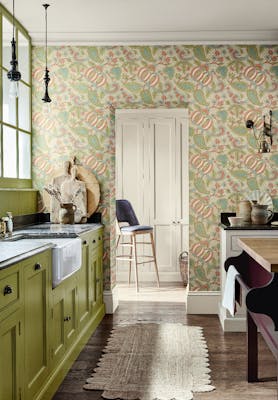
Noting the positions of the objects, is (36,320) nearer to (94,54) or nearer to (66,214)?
(66,214)

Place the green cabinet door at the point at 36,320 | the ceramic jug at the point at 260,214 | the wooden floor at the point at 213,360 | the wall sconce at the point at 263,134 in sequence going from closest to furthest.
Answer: the green cabinet door at the point at 36,320, the wooden floor at the point at 213,360, the ceramic jug at the point at 260,214, the wall sconce at the point at 263,134

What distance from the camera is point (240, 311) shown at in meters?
5.04

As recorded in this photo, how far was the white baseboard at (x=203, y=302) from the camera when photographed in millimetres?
5652

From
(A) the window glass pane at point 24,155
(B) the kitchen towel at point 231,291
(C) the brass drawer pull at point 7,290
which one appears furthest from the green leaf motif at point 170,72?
(C) the brass drawer pull at point 7,290

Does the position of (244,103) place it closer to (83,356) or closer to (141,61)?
(141,61)

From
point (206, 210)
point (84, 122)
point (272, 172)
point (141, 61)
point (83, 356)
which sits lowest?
point (83, 356)

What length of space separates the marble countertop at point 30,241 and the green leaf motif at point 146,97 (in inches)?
51.5

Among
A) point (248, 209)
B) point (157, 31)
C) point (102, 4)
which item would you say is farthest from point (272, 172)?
point (102, 4)

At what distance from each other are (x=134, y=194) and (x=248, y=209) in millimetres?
2352

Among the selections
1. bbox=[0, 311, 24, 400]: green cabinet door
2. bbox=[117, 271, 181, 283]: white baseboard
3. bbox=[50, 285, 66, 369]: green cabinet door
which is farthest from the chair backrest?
bbox=[0, 311, 24, 400]: green cabinet door

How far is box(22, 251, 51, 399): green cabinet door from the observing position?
9.71 feet

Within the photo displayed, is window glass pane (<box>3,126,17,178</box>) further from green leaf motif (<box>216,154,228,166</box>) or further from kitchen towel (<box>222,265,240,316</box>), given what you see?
kitchen towel (<box>222,265,240,316</box>)

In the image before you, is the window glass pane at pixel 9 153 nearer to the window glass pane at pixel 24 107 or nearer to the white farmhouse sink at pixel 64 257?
the window glass pane at pixel 24 107

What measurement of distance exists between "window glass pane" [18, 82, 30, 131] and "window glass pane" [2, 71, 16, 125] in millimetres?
265
